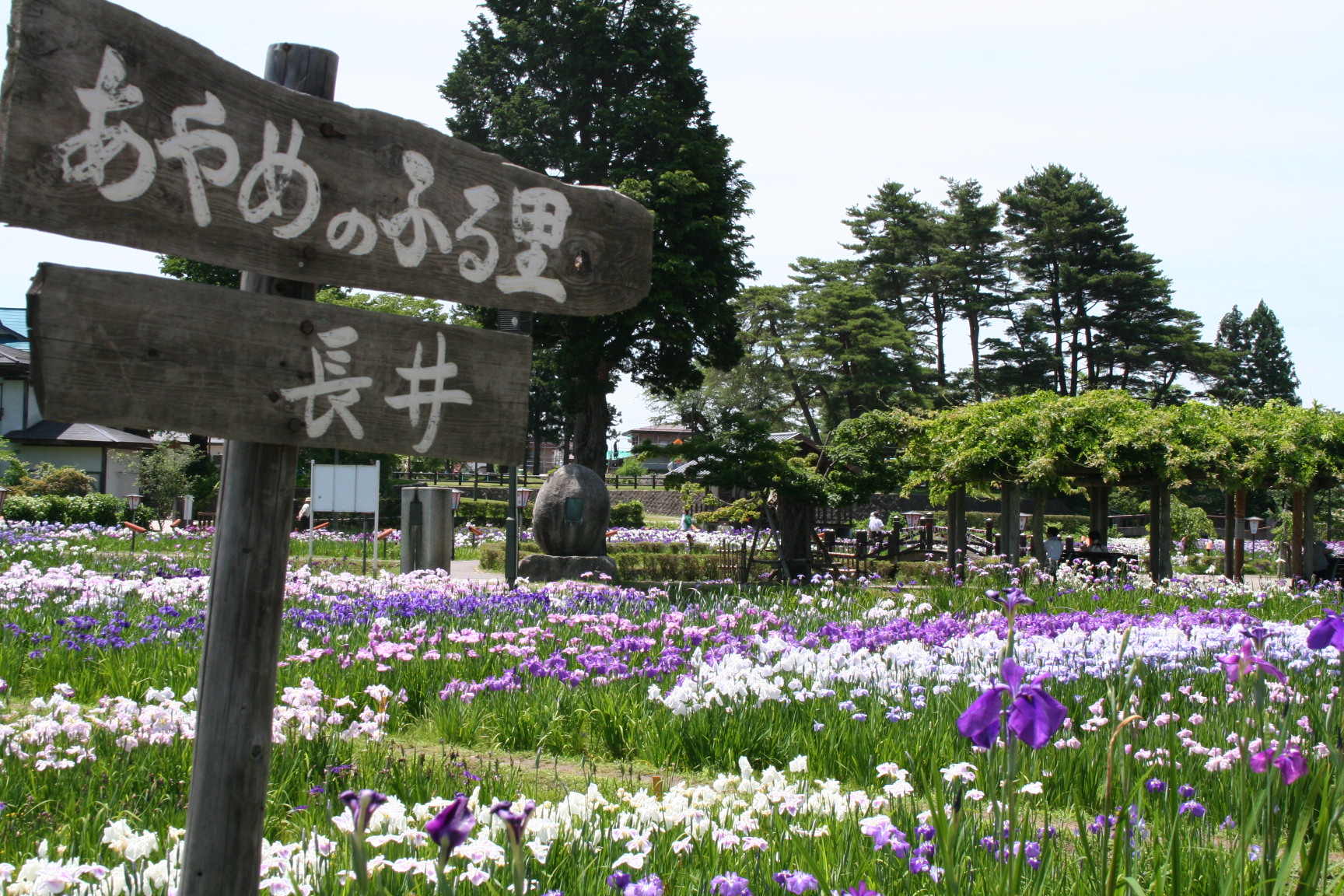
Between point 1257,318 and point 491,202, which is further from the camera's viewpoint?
point 1257,318

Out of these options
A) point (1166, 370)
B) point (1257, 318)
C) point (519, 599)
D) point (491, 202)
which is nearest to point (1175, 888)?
point (491, 202)

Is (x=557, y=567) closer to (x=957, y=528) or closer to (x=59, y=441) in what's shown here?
(x=957, y=528)

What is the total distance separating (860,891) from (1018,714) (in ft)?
1.66

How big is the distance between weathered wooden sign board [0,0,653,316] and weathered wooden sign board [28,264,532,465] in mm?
95

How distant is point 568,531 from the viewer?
46.9ft

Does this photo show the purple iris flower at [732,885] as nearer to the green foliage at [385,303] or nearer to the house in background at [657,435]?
the green foliage at [385,303]

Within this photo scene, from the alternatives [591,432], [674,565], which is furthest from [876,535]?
[591,432]

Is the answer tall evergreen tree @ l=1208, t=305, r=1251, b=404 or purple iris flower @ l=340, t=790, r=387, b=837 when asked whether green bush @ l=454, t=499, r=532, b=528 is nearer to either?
tall evergreen tree @ l=1208, t=305, r=1251, b=404

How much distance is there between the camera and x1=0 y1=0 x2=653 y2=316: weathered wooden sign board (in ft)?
5.64

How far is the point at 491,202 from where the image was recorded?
7.70ft

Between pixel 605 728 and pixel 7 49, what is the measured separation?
3.71 m

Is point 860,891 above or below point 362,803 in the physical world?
below

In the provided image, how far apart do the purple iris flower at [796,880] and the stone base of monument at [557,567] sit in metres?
11.8

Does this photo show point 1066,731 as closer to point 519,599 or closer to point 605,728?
point 605,728
